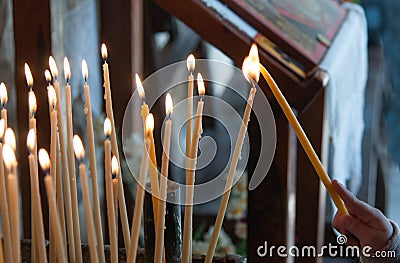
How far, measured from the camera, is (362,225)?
885 mm

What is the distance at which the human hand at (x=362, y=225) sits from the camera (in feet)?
2.82

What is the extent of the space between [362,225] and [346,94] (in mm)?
817

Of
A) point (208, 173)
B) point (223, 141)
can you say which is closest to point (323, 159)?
point (208, 173)

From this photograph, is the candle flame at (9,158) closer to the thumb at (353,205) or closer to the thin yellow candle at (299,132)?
the thin yellow candle at (299,132)

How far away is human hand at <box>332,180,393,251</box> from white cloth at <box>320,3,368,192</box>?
0.49m

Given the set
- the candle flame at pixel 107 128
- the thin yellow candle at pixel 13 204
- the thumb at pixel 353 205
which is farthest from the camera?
the thumb at pixel 353 205

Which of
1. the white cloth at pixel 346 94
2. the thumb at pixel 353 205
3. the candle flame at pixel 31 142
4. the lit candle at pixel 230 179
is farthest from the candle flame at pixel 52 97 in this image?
the white cloth at pixel 346 94

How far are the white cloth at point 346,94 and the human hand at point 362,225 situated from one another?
19.2 inches

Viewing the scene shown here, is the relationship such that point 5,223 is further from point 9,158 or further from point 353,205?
point 353,205

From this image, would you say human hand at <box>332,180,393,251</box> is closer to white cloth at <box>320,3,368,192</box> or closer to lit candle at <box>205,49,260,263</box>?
lit candle at <box>205,49,260,263</box>

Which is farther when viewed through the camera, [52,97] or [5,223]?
[52,97]

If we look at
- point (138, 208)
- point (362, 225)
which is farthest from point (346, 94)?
point (138, 208)

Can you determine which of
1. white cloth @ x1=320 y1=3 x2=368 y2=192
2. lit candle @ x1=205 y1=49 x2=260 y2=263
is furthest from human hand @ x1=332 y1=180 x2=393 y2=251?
white cloth @ x1=320 y1=3 x2=368 y2=192

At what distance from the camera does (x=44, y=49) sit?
1.39 metres
